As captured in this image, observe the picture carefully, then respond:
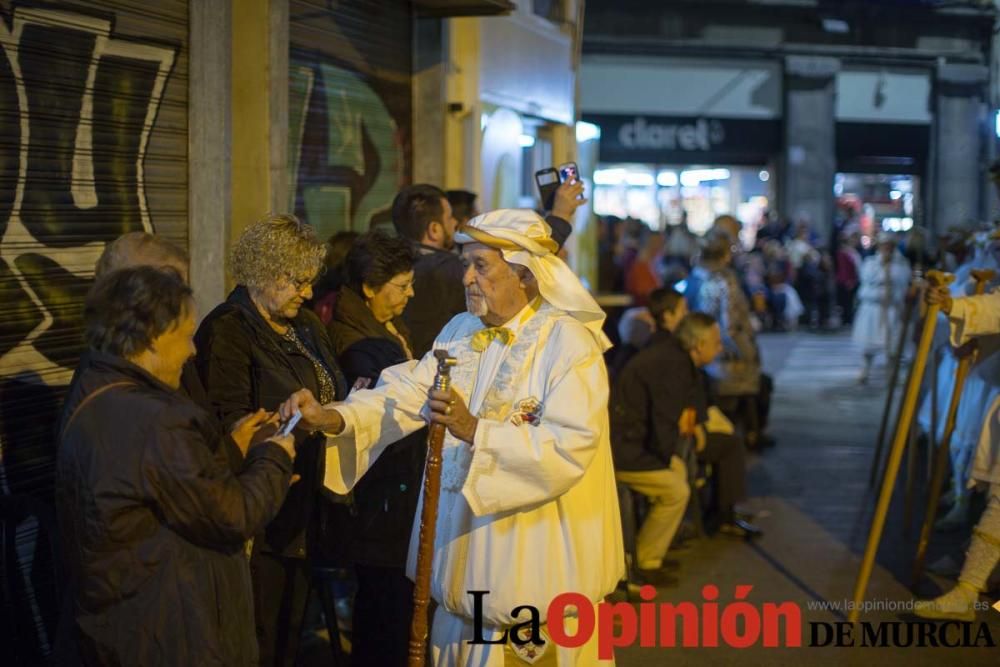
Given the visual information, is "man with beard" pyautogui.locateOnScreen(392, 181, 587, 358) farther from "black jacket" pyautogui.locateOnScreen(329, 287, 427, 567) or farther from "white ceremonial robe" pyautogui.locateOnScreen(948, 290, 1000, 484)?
"white ceremonial robe" pyautogui.locateOnScreen(948, 290, 1000, 484)

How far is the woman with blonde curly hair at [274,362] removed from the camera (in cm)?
497

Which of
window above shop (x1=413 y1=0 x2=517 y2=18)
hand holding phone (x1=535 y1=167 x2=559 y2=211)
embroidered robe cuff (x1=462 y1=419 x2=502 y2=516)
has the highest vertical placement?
window above shop (x1=413 y1=0 x2=517 y2=18)

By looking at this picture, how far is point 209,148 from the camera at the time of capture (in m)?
6.84

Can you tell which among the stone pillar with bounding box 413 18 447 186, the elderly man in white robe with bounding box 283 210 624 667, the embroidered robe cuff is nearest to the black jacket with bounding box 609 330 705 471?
the stone pillar with bounding box 413 18 447 186

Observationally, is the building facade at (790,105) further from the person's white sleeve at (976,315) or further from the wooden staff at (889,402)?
the person's white sleeve at (976,315)

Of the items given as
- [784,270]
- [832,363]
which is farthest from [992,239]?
[784,270]

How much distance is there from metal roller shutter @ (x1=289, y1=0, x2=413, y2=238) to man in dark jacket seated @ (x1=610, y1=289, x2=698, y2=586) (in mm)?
2298

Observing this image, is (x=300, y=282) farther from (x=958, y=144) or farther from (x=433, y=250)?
(x=958, y=144)

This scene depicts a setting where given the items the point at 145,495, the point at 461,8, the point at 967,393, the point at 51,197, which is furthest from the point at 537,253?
the point at 461,8

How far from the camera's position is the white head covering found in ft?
14.6

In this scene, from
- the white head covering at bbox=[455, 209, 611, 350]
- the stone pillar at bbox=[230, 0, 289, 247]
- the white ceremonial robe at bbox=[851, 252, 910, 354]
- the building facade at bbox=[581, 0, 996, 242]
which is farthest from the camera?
the building facade at bbox=[581, 0, 996, 242]

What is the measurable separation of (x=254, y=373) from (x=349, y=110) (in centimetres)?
414

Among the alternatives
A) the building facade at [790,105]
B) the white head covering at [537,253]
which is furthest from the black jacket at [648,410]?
the building facade at [790,105]

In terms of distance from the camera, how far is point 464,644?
4559 millimetres
